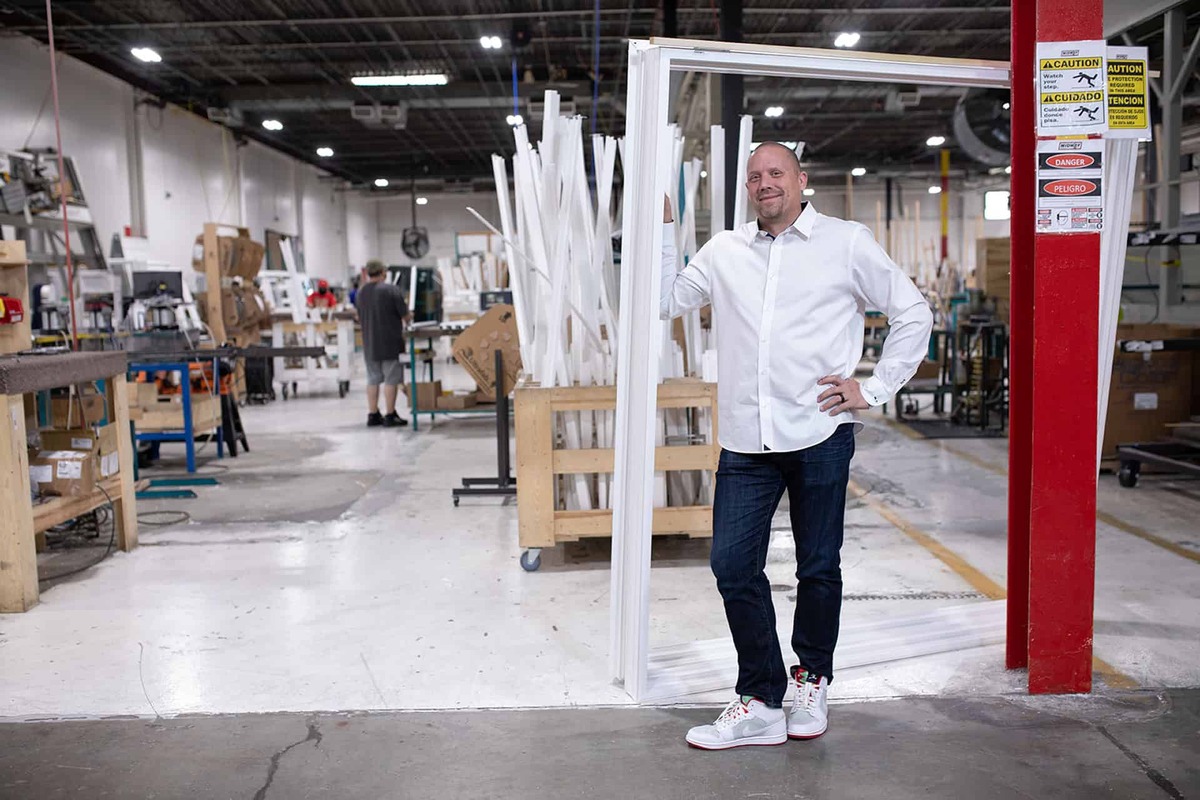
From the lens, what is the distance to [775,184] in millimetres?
2373

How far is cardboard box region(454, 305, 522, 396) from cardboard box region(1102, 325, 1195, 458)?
4013mm

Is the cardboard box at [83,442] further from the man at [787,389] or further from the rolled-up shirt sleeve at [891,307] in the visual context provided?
the rolled-up shirt sleeve at [891,307]

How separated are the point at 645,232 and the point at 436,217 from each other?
23197 mm

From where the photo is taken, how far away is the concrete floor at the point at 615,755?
2281mm

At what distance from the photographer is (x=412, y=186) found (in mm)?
22844

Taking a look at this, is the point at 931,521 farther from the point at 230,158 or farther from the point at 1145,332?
the point at 230,158

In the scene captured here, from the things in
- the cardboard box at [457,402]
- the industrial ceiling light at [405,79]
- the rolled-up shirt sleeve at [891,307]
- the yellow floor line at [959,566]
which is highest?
the industrial ceiling light at [405,79]

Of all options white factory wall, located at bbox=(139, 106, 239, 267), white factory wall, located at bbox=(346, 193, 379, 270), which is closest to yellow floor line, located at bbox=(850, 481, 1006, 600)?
white factory wall, located at bbox=(139, 106, 239, 267)

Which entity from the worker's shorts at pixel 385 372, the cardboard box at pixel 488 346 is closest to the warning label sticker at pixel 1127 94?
the cardboard box at pixel 488 346

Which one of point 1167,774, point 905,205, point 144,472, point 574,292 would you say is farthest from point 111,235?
point 905,205

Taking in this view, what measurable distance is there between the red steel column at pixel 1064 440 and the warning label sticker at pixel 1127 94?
15 cm

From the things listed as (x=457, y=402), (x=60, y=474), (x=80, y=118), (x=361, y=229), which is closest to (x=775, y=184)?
(x=60, y=474)

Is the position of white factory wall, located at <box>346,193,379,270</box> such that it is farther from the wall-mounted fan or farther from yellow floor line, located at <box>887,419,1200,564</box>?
yellow floor line, located at <box>887,419,1200,564</box>

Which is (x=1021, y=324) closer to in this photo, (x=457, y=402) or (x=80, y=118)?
(x=457, y=402)
